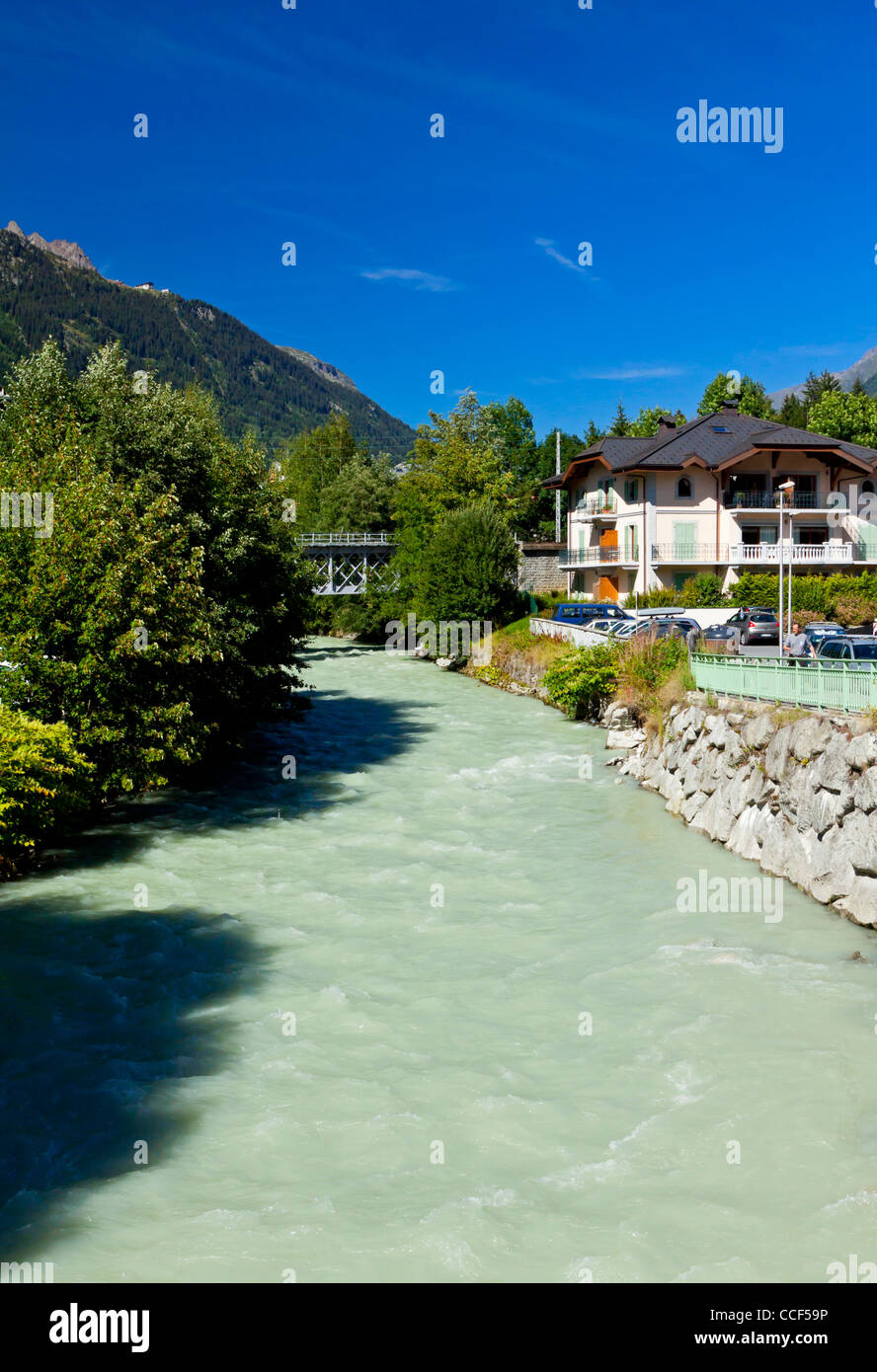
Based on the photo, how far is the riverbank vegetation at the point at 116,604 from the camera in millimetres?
18031

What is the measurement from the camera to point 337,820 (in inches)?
818

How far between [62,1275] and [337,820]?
1373 cm

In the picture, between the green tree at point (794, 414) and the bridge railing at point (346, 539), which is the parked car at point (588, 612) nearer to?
the bridge railing at point (346, 539)

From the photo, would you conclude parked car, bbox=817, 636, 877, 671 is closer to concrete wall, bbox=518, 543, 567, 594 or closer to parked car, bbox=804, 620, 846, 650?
parked car, bbox=804, 620, 846, 650

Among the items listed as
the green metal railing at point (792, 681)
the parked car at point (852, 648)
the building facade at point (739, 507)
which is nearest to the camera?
the green metal railing at point (792, 681)

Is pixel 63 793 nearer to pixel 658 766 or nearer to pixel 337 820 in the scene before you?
pixel 337 820

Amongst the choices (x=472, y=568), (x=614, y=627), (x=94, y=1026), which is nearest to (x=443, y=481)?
(x=472, y=568)

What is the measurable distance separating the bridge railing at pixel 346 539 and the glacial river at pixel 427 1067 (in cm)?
5154

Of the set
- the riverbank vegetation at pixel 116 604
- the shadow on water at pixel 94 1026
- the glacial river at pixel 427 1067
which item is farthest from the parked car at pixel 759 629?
the shadow on water at pixel 94 1026

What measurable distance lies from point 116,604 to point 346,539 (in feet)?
178

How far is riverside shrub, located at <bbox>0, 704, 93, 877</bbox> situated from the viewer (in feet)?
50.5

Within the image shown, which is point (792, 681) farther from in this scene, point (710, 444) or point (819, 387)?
point (819, 387)

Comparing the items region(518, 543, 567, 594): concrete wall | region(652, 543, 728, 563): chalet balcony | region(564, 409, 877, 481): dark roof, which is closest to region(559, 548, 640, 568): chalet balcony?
region(652, 543, 728, 563): chalet balcony

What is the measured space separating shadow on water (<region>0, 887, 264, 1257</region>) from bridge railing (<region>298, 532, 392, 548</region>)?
180 feet
